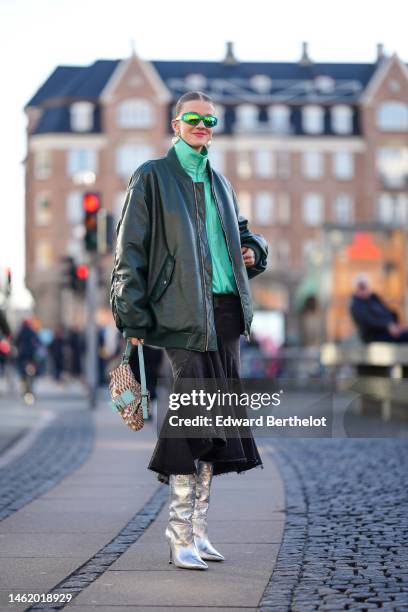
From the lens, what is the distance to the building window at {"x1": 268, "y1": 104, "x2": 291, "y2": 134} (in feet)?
274

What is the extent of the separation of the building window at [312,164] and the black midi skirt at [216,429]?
78206mm

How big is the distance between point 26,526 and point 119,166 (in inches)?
2957

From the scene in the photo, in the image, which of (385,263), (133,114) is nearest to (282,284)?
(133,114)

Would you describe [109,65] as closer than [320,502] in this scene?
No

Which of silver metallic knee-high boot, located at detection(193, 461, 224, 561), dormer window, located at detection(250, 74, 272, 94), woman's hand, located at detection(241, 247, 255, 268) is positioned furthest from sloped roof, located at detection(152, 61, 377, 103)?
silver metallic knee-high boot, located at detection(193, 461, 224, 561)

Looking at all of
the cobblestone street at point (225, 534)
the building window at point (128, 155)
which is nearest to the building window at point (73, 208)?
the building window at point (128, 155)

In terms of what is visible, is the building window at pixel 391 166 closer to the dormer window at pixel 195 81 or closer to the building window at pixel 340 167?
the building window at pixel 340 167

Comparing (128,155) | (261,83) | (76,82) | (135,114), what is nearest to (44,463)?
(128,155)

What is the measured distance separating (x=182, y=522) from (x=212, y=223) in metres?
1.27

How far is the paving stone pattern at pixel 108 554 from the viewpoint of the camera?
17.3ft

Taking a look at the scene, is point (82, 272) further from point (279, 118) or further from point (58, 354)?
point (279, 118)

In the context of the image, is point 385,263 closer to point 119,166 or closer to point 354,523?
point 354,523

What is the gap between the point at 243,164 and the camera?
82.6 m

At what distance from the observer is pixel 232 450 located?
5852mm
